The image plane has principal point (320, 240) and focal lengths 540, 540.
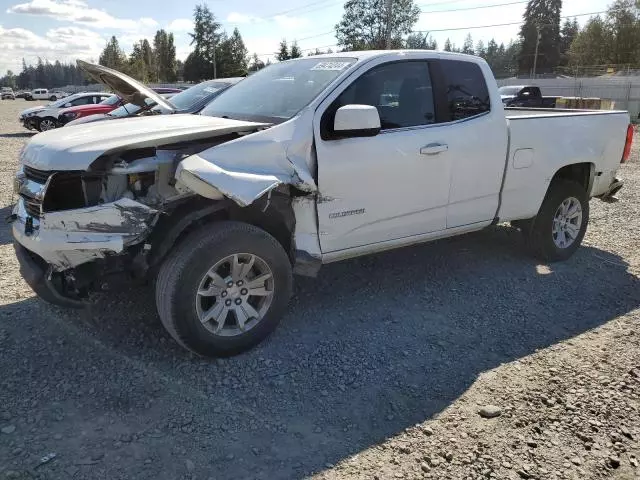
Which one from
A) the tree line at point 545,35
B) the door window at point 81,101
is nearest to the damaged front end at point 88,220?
the door window at point 81,101

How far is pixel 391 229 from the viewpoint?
14.1 ft

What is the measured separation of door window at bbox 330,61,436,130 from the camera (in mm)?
4098

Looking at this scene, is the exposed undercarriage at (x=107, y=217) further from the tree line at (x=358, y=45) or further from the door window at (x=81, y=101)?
the tree line at (x=358, y=45)

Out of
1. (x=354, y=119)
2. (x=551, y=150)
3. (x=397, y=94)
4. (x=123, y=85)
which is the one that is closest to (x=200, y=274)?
(x=354, y=119)

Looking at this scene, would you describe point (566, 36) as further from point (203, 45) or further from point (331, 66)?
point (331, 66)

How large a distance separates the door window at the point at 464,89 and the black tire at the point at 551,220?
1367mm

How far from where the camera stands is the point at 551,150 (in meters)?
5.23

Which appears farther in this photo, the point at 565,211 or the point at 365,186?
the point at 565,211

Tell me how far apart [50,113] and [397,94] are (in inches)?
704

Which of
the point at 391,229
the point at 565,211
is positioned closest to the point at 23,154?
the point at 391,229

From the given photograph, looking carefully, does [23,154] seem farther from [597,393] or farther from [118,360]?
[597,393]

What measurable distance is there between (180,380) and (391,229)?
1952 mm

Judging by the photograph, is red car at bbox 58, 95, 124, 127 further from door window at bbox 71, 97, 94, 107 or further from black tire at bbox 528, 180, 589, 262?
black tire at bbox 528, 180, 589, 262

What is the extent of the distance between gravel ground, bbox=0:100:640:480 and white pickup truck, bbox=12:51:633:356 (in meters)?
0.45
